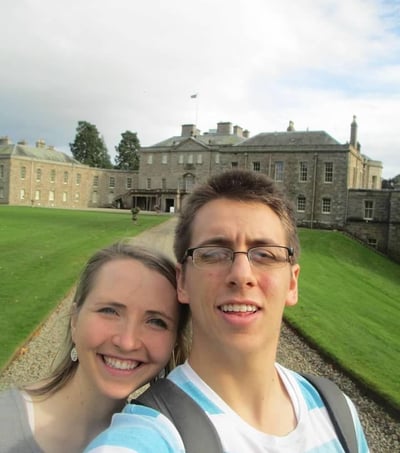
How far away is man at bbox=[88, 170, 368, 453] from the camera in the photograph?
5.24 ft

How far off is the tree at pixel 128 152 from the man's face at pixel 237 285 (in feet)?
243

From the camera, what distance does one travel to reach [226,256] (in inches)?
68.1

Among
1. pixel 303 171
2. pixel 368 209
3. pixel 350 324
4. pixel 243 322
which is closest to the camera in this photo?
pixel 243 322

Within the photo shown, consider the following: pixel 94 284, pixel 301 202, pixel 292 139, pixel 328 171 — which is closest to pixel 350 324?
pixel 94 284

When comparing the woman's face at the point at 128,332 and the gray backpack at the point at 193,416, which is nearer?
the gray backpack at the point at 193,416

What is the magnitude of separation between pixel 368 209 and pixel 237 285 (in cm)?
4139

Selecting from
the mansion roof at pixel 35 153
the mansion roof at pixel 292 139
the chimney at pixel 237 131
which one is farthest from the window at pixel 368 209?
the mansion roof at pixel 35 153

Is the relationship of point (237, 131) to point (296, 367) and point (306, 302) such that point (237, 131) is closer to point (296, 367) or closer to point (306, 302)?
point (306, 302)

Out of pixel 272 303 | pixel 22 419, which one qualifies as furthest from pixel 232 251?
pixel 22 419

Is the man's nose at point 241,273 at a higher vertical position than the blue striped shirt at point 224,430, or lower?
higher

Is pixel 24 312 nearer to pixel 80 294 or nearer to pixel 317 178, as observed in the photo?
pixel 80 294

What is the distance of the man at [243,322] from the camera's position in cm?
160

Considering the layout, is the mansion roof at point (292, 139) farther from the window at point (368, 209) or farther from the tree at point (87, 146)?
the tree at point (87, 146)

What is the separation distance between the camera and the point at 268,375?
5.73 ft
